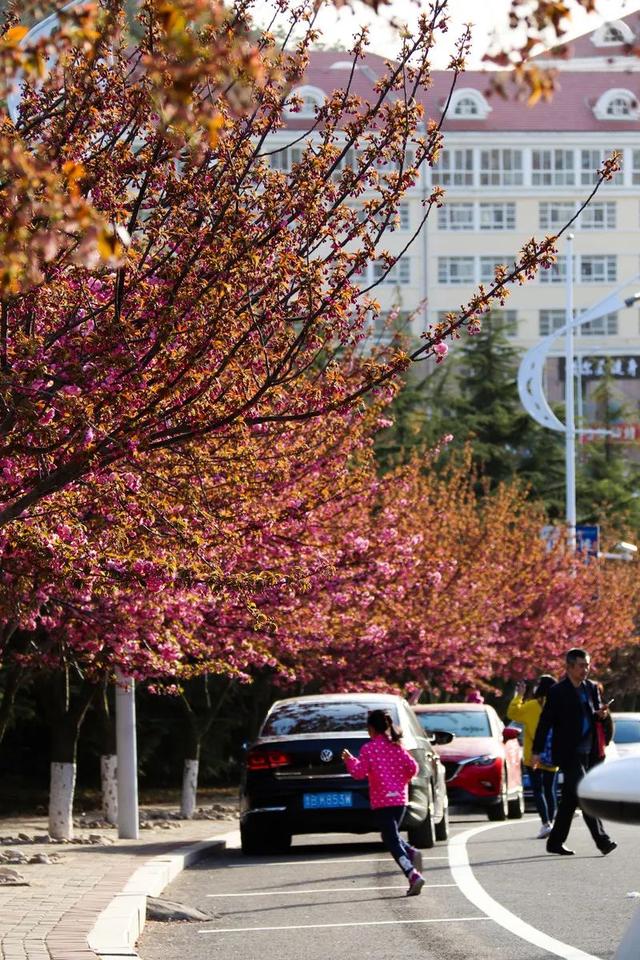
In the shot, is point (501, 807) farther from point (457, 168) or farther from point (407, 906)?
point (457, 168)

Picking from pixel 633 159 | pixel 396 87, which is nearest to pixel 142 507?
pixel 396 87

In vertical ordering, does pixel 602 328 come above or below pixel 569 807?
above

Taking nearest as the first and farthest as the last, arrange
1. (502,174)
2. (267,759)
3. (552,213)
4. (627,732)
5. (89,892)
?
1. (89,892)
2. (267,759)
3. (627,732)
4. (502,174)
5. (552,213)

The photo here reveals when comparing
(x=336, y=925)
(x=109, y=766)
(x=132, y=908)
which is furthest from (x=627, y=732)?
(x=132, y=908)

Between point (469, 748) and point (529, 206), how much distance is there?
80.4 m

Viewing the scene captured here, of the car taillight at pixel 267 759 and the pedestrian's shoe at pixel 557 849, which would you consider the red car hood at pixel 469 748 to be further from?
the pedestrian's shoe at pixel 557 849

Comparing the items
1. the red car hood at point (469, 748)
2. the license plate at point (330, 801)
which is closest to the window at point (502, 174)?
the red car hood at point (469, 748)

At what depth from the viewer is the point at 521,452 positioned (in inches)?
2532

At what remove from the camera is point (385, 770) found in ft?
50.2

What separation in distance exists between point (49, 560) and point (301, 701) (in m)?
8.08

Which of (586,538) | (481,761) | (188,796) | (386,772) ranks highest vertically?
(586,538)

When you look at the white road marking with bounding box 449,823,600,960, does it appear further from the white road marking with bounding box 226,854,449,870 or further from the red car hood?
the red car hood

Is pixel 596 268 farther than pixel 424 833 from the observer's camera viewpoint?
Yes

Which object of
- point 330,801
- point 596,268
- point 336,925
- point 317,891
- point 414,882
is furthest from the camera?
point 596,268
